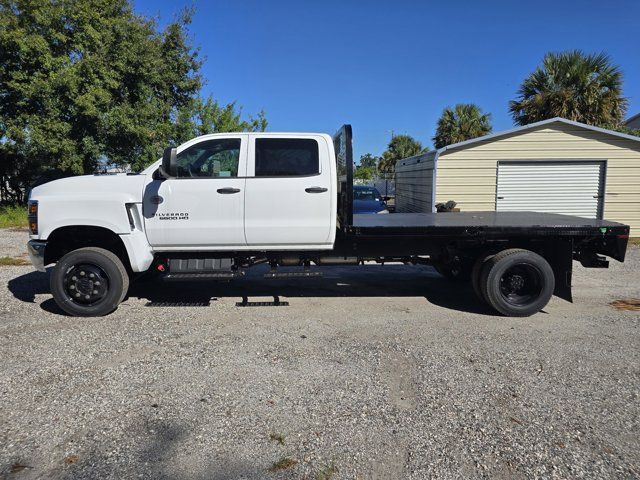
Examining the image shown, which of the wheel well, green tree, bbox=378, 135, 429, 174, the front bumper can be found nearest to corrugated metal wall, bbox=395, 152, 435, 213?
the wheel well

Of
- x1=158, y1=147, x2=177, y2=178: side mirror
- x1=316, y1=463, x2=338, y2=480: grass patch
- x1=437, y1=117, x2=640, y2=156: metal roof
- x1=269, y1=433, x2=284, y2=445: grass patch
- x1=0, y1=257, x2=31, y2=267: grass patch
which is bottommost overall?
x1=316, y1=463, x2=338, y2=480: grass patch

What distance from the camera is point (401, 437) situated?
333 centimetres

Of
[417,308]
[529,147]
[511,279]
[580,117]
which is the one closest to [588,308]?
[511,279]

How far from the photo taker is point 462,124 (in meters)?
34.4

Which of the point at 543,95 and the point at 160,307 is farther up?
the point at 543,95

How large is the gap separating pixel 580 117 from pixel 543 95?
1656 mm

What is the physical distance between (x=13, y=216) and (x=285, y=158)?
51.3 ft

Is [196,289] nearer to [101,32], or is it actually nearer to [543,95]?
[101,32]

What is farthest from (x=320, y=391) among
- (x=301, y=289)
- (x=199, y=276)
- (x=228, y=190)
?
(x=301, y=289)

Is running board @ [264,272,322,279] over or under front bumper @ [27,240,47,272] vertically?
under

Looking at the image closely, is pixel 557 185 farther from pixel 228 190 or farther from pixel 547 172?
pixel 228 190

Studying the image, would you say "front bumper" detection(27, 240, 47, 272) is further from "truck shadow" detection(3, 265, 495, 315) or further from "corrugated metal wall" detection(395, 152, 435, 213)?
"corrugated metal wall" detection(395, 152, 435, 213)

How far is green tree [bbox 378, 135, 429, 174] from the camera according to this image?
51875 mm

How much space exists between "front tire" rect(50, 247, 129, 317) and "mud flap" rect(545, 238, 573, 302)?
5389 millimetres
